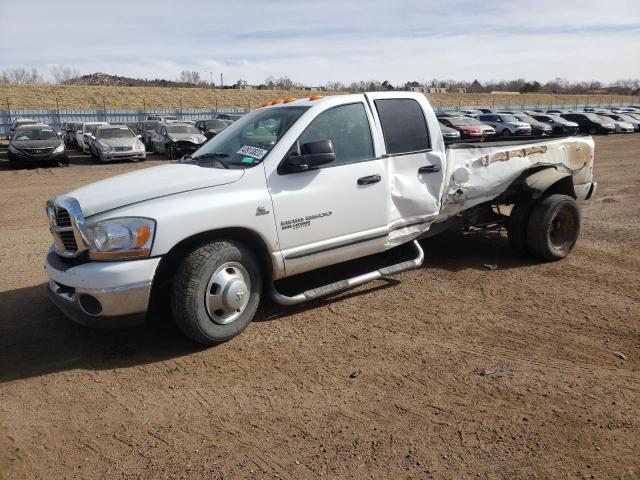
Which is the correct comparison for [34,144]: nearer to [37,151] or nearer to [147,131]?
[37,151]

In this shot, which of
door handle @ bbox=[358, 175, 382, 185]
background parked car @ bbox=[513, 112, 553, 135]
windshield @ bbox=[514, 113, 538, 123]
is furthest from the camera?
windshield @ bbox=[514, 113, 538, 123]

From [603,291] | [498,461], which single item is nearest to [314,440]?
[498,461]

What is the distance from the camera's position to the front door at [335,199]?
4.39 m

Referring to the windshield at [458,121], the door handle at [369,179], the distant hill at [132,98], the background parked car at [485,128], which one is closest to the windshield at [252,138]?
the door handle at [369,179]

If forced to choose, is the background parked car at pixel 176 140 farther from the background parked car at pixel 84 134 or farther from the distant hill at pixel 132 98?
the distant hill at pixel 132 98

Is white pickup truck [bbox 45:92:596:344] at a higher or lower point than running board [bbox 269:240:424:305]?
higher

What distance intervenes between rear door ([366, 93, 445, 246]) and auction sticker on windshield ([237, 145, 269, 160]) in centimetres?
122

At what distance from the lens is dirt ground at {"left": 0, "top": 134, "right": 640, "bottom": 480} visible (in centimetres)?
287

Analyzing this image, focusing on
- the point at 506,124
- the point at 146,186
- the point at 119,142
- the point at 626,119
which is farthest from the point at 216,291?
the point at 626,119

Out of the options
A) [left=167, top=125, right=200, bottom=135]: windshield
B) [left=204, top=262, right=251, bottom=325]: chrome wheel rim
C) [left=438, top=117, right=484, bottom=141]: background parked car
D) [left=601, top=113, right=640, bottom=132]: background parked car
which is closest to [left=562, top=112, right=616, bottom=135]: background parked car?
[left=601, top=113, right=640, bottom=132]: background parked car

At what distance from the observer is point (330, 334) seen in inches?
174

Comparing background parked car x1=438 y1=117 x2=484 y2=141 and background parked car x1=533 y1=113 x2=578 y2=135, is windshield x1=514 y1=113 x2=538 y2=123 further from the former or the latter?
background parked car x1=438 y1=117 x2=484 y2=141

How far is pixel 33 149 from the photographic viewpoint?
18.0 meters

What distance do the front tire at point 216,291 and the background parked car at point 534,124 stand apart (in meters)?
28.1
